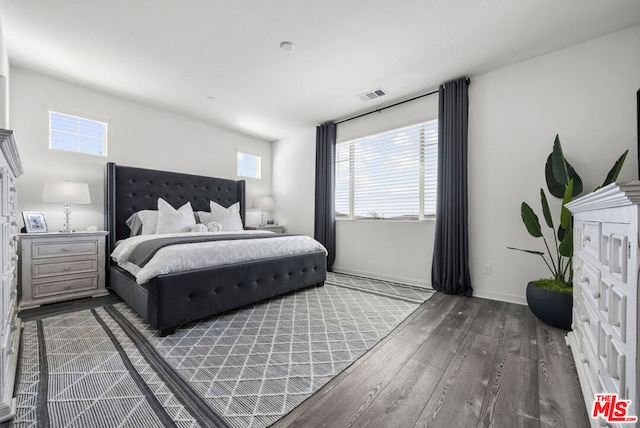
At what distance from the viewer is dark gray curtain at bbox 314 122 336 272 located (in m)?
4.43

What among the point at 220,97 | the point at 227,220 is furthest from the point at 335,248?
the point at 220,97

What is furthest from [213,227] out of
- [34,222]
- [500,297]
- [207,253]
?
[500,297]

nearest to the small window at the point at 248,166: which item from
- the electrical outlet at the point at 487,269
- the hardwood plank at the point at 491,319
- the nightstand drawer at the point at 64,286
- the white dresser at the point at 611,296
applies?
the nightstand drawer at the point at 64,286

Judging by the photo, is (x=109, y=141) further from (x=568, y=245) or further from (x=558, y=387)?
(x=568, y=245)

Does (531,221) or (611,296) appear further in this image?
(531,221)

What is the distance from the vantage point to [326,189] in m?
4.48

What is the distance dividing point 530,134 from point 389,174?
5.46 feet

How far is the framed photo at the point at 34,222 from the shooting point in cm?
272

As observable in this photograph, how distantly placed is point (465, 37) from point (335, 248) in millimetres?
3200

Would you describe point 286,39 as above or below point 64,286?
above

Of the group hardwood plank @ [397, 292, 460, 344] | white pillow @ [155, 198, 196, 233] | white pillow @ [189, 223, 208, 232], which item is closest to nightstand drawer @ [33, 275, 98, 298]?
white pillow @ [155, 198, 196, 233]

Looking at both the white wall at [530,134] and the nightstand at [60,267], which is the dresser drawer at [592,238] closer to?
the white wall at [530,134]

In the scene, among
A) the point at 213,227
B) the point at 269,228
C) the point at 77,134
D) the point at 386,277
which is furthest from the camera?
the point at 269,228

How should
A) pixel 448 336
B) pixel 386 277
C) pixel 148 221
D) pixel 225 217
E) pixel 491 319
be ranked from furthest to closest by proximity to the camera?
1. pixel 225 217
2. pixel 386 277
3. pixel 148 221
4. pixel 491 319
5. pixel 448 336
